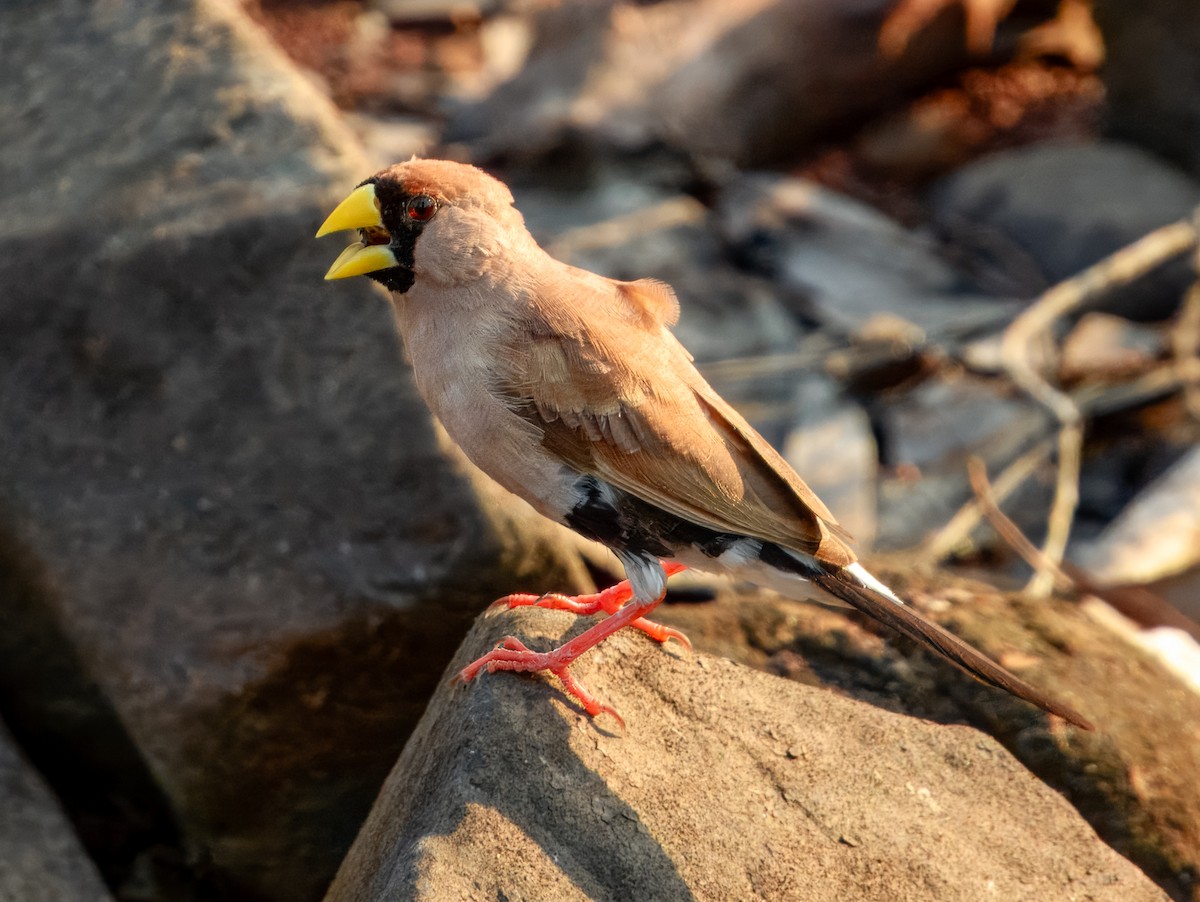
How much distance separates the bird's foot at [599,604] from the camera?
4.04 m

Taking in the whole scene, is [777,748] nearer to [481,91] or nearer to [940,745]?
[940,745]

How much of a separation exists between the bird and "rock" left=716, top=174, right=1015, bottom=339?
168 inches

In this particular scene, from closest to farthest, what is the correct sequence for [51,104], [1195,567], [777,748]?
[777,748]
[51,104]
[1195,567]

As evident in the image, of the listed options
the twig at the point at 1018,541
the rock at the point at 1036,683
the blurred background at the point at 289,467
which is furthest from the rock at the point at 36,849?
the twig at the point at 1018,541

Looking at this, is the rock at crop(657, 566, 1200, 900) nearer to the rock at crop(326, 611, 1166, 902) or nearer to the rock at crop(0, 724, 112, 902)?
the rock at crop(326, 611, 1166, 902)

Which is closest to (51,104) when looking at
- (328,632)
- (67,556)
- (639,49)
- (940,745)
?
(67,556)

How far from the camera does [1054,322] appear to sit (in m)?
7.87

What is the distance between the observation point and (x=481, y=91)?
33.8ft

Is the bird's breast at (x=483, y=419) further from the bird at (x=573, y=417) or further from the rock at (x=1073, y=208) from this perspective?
the rock at (x=1073, y=208)

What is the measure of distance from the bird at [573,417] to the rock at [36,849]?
53.3 inches

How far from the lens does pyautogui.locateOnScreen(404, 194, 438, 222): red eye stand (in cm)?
372

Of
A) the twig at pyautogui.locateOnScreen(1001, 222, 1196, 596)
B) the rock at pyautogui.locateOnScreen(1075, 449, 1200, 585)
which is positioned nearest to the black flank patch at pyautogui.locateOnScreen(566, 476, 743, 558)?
the twig at pyautogui.locateOnScreen(1001, 222, 1196, 596)

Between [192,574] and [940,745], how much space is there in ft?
7.66

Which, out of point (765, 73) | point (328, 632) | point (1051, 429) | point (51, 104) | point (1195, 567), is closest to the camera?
point (328, 632)
